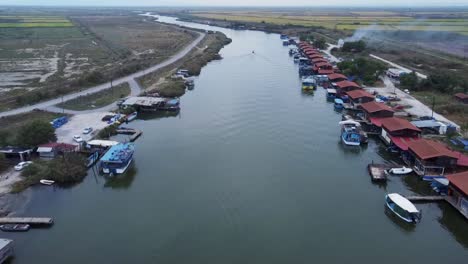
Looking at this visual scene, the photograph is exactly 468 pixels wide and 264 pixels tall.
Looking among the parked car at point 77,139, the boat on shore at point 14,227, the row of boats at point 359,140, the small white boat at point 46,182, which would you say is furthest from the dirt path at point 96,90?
the row of boats at point 359,140

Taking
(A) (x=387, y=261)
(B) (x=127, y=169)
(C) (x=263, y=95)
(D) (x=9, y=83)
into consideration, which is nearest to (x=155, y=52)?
(D) (x=9, y=83)

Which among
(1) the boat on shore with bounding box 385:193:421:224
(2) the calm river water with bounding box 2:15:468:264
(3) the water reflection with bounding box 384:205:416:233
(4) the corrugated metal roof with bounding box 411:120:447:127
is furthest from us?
(4) the corrugated metal roof with bounding box 411:120:447:127

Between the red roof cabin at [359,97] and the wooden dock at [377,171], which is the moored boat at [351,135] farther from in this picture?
the red roof cabin at [359,97]

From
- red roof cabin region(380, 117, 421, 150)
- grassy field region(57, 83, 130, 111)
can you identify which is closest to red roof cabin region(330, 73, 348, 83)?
red roof cabin region(380, 117, 421, 150)

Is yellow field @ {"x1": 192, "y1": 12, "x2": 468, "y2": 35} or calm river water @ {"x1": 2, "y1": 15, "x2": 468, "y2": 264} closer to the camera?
calm river water @ {"x1": 2, "y1": 15, "x2": 468, "y2": 264}

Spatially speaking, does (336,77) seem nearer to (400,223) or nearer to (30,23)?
(400,223)

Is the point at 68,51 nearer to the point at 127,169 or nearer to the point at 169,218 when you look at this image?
the point at 127,169

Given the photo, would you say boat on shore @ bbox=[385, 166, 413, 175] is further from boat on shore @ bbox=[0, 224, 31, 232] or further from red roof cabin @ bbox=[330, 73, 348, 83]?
red roof cabin @ bbox=[330, 73, 348, 83]
